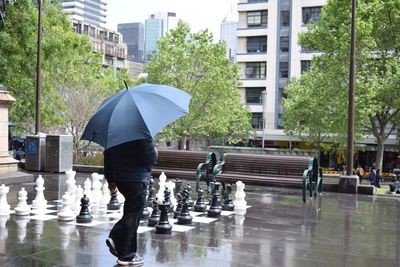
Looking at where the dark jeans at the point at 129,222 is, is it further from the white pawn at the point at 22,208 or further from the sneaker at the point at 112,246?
the white pawn at the point at 22,208

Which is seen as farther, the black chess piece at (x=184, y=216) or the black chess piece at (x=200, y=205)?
the black chess piece at (x=200, y=205)

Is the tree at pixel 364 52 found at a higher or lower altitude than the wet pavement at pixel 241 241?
higher

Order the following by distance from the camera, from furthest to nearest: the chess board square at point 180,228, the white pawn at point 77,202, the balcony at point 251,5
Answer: the balcony at point 251,5, the white pawn at point 77,202, the chess board square at point 180,228

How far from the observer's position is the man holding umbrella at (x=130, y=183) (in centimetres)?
593

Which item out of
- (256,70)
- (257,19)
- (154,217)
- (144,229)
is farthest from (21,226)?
(257,19)

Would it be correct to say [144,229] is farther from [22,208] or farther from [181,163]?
[181,163]

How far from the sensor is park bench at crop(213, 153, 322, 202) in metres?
13.5

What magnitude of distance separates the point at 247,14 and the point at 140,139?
54.7m

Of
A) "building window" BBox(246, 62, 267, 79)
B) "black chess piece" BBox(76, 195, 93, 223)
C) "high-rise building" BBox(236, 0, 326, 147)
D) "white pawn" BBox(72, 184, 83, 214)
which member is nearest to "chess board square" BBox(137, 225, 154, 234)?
"black chess piece" BBox(76, 195, 93, 223)

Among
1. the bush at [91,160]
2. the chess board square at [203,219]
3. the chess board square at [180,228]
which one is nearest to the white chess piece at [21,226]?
the chess board square at [180,228]

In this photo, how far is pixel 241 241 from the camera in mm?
7613

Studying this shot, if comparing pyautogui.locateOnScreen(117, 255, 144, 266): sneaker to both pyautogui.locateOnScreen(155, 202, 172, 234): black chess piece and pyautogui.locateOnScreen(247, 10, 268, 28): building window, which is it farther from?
pyautogui.locateOnScreen(247, 10, 268, 28): building window

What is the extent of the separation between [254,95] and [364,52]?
31.1 metres

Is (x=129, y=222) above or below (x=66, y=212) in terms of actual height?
above
